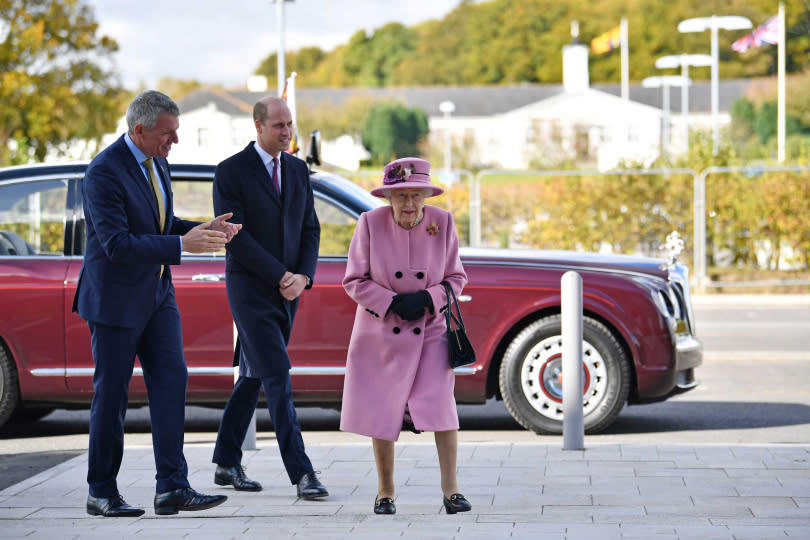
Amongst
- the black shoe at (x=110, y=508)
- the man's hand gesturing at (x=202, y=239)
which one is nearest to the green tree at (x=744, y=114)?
the man's hand gesturing at (x=202, y=239)

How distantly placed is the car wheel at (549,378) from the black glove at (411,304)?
2642 mm

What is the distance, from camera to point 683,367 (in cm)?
884

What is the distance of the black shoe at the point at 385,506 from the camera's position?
6172mm

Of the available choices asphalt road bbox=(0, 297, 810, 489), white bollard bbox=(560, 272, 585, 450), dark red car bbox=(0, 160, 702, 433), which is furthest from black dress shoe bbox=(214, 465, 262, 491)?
white bollard bbox=(560, 272, 585, 450)

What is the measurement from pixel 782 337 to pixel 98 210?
10593 mm

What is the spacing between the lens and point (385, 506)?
20.3 feet

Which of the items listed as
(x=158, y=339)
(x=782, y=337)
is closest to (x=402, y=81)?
(x=782, y=337)

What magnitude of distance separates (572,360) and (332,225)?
1925mm

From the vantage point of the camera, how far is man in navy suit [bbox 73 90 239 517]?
6117 mm

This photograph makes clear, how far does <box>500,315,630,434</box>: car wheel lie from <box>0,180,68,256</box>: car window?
2999 mm

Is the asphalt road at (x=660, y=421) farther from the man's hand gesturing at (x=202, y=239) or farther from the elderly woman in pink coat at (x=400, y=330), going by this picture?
the elderly woman in pink coat at (x=400, y=330)

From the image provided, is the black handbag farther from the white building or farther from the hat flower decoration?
the white building

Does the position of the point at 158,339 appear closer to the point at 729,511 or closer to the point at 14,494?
the point at 14,494

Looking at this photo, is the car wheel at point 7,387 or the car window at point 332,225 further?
the car window at point 332,225
